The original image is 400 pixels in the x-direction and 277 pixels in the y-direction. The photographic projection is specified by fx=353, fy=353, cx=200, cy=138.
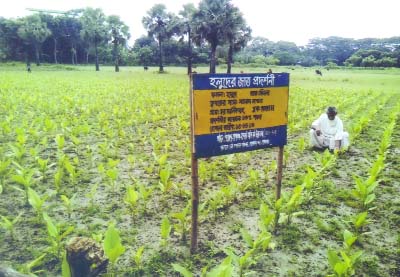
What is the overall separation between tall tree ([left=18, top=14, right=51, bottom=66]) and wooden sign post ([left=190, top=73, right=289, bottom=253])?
2268 inches

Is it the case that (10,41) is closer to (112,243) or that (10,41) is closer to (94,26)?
(94,26)

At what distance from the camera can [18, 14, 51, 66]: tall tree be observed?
5416cm

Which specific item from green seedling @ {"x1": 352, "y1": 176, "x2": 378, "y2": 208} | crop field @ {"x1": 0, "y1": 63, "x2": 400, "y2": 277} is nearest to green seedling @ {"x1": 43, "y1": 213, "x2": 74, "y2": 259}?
crop field @ {"x1": 0, "y1": 63, "x2": 400, "y2": 277}

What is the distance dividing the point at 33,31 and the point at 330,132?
56.9 metres

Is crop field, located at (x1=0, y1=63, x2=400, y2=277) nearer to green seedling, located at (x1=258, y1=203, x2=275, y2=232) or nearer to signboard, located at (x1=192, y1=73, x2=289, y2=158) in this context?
green seedling, located at (x1=258, y1=203, x2=275, y2=232)

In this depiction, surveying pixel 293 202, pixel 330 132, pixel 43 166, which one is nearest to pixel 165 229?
pixel 293 202

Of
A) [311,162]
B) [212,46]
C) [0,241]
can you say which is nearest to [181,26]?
[212,46]

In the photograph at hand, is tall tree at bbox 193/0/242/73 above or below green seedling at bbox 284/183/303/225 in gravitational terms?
above

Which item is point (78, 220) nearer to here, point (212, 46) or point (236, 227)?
point (236, 227)

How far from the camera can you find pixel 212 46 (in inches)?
1487

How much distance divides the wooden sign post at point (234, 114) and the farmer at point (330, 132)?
3306mm

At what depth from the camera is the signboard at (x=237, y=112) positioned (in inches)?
135

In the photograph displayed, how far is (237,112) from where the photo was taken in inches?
149

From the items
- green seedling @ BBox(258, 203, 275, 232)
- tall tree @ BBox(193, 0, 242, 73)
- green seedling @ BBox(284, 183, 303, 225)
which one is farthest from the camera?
tall tree @ BBox(193, 0, 242, 73)
